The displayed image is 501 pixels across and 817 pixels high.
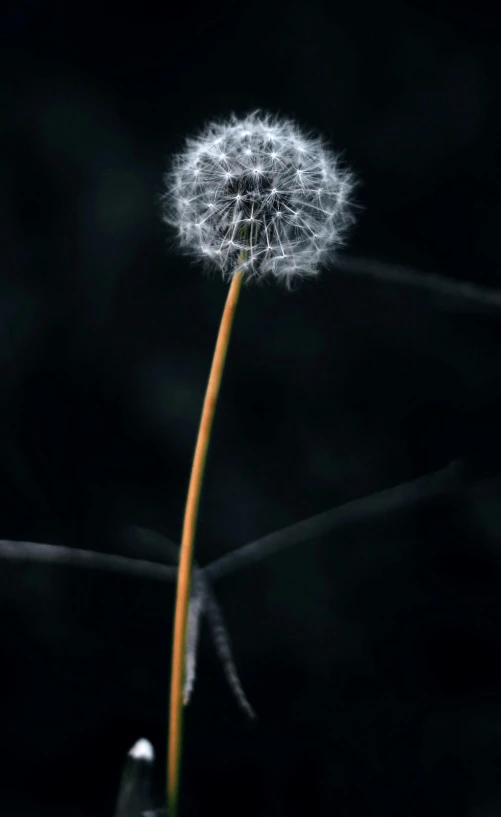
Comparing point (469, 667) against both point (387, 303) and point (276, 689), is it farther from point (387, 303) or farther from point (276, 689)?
point (387, 303)

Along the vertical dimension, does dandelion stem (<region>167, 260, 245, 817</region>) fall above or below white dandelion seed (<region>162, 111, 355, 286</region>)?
below

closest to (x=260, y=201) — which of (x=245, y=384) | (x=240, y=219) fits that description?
(x=240, y=219)

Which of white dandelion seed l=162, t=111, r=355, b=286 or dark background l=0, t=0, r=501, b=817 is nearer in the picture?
white dandelion seed l=162, t=111, r=355, b=286

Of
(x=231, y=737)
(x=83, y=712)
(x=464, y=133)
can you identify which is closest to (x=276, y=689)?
(x=231, y=737)

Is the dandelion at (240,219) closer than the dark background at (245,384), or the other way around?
the dandelion at (240,219)

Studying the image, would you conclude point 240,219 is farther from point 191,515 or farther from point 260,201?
point 191,515
